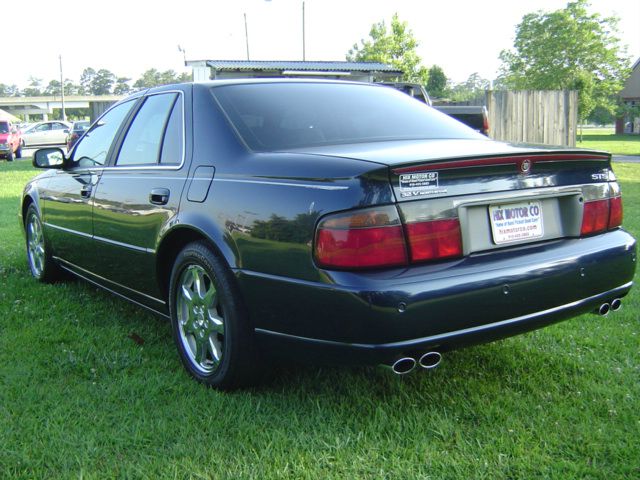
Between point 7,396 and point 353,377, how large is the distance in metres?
1.66

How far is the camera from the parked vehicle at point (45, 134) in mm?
36500

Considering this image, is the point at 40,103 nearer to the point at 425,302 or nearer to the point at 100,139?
the point at 100,139

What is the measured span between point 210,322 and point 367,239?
1082mm

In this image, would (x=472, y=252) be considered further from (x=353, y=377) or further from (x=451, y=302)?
(x=353, y=377)

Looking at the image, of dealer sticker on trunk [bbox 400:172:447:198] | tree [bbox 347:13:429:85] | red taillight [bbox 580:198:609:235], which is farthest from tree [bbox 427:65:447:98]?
dealer sticker on trunk [bbox 400:172:447:198]

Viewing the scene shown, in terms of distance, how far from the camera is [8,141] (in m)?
25.5

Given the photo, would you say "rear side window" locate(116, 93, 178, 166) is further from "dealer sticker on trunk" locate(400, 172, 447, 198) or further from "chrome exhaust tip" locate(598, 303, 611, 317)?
"chrome exhaust tip" locate(598, 303, 611, 317)

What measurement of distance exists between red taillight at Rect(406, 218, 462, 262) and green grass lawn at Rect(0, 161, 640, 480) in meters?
0.74

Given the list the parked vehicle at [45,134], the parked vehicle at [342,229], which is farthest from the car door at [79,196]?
the parked vehicle at [45,134]

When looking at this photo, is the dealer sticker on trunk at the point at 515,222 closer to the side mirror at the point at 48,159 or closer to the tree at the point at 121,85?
the side mirror at the point at 48,159

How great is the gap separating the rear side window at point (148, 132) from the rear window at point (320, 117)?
442 mm

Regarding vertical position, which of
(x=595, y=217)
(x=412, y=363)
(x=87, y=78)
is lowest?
(x=412, y=363)

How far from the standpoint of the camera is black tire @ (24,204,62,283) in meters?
5.29

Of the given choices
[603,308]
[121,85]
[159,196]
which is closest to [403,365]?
[603,308]
